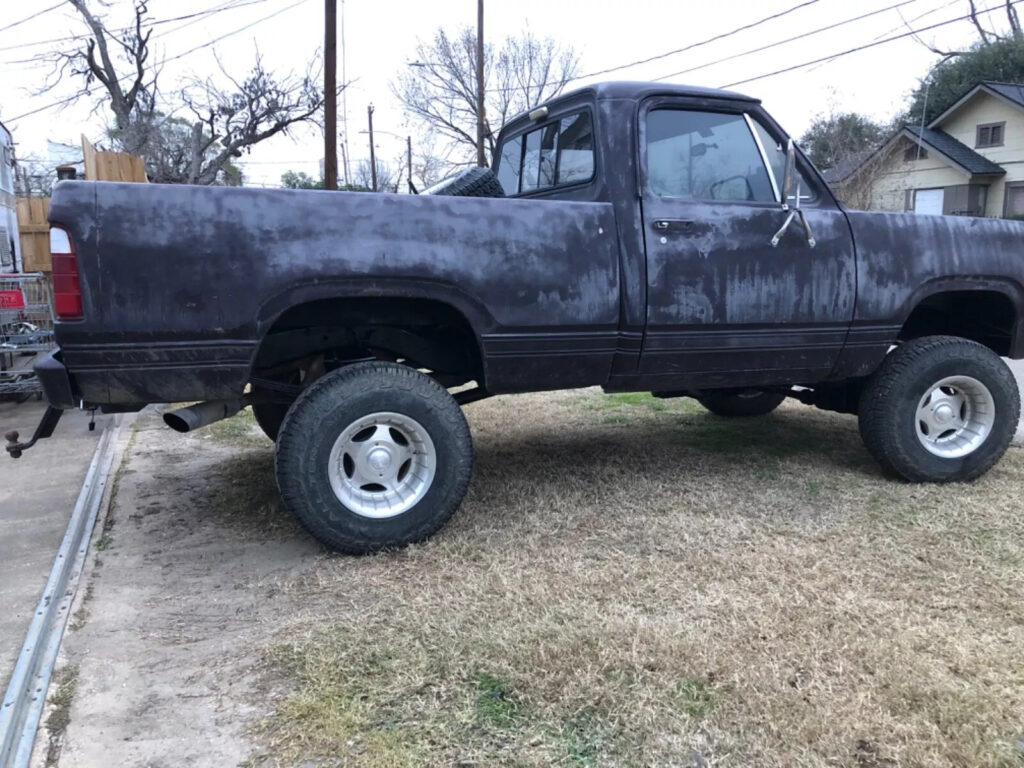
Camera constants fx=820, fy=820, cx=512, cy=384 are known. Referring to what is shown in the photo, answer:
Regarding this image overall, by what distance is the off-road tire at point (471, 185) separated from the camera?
14.7 ft

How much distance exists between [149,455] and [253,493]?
1.41 m

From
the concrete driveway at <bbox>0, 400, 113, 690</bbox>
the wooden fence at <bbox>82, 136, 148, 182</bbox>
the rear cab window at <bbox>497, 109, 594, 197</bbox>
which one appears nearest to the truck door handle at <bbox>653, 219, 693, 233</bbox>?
the rear cab window at <bbox>497, 109, 594, 197</bbox>

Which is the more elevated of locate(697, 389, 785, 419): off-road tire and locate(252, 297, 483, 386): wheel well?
locate(252, 297, 483, 386): wheel well

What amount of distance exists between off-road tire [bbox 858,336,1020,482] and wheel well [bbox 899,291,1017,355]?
32 centimetres

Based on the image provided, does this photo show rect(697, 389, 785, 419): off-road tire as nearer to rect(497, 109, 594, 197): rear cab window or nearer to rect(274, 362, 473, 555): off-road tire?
rect(497, 109, 594, 197): rear cab window

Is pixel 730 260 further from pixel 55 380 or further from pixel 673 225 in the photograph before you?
pixel 55 380

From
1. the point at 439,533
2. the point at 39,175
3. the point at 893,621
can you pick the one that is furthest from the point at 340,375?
the point at 39,175

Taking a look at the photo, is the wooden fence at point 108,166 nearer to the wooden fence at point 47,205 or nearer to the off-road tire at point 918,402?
the wooden fence at point 47,205

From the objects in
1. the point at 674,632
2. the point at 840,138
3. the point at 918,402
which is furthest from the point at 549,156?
the point at 840,138

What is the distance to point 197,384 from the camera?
346cm

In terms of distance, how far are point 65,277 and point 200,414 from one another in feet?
2.81

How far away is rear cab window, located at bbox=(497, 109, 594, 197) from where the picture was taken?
14.3 feet

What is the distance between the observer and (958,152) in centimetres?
2909

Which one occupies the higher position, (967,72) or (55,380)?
(967,72)
